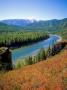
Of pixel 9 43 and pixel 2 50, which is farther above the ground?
pixel 2 50

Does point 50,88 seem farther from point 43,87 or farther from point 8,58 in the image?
point 8,58

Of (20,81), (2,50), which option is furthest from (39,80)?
(2,50)

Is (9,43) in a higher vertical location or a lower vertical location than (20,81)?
lower

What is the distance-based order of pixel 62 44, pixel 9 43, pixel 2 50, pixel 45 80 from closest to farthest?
pixel 45 80, pixel 2 50, pixel 62 44, pixel 9 43

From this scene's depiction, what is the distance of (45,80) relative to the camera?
11.5 meters

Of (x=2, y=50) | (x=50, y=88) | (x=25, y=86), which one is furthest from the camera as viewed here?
(x=2, y=50)

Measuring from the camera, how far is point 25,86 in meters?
10.7

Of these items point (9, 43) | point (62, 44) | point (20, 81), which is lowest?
point (9, 43)

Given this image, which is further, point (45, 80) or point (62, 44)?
point (62, 44)

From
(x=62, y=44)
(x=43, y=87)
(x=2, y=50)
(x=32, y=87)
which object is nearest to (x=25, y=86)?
(x=32, y=87)

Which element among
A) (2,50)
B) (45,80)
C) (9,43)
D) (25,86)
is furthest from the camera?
(9,43)

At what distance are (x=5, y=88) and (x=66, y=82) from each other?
3421 mm

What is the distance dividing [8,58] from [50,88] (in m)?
22.0

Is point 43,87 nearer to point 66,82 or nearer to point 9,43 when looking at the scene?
point 66,82
